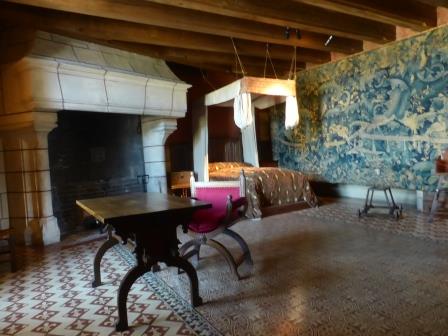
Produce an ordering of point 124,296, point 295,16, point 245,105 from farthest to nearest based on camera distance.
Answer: point 245,105 → point 295,16 → point 124,296

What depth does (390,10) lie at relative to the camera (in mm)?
3854

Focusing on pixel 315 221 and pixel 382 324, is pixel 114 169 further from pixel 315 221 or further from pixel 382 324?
pixel 382 324

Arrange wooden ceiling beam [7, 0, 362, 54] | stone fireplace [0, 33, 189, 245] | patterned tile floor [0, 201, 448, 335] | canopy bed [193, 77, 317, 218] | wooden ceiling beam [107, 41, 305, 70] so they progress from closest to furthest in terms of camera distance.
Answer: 1. patterned tile floor [0, 201, 448, 335]
2. wooden ceiling beam [7, 0, 362, 54]
3. stone fireplace [0, 33, 189, 245]
4. wooden ceiling beam [107, 41, 305, 70]
5. canopy bed [193, 77, 317, 218]

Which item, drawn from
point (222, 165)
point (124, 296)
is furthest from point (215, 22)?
point (124, 296)

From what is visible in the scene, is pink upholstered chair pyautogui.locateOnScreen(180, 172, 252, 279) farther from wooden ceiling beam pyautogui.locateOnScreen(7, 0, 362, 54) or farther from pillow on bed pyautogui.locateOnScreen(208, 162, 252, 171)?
pillow on bed pyautogui.locateOnScreen(208, 162, 252, 171)

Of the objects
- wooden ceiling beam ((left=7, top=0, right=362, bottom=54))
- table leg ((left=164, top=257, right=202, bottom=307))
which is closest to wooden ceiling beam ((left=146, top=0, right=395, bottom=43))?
wooden ceiling beam ((left=7, top=0, right=362, bottom=54))

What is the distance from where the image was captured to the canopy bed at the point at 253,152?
4.66m

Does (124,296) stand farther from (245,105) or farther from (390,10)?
(390,10)

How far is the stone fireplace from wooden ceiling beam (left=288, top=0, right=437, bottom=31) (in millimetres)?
2321

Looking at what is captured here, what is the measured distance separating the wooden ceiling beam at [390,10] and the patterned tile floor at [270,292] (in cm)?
250

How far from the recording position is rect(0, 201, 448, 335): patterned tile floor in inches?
74.2

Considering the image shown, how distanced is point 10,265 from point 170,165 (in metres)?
2.97

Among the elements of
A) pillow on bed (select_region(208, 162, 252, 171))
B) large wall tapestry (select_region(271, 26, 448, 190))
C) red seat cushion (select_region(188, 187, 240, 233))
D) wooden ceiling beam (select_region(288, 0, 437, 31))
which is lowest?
red seat cushion (select_region(188, 187, 240, 233))

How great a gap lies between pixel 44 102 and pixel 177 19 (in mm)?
1701
